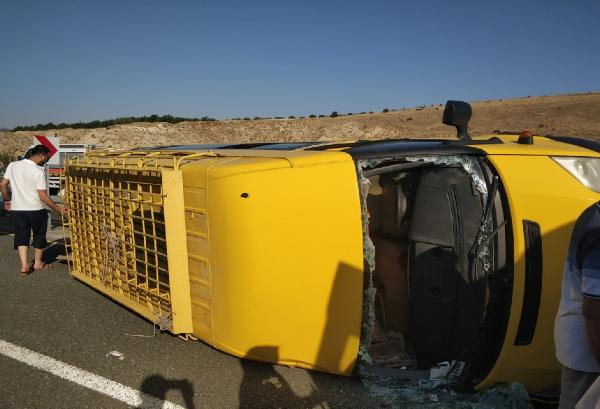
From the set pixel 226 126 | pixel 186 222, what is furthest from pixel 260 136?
pixel 186 222

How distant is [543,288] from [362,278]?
112 cm

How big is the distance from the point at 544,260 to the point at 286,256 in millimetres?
1572

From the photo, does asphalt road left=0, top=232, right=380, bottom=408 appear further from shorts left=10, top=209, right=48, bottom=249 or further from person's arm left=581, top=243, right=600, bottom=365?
shorts left=10, top=209, right=48, bottom=249

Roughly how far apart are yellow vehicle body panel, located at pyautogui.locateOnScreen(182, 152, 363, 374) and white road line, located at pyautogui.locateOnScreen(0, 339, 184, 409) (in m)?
0.57

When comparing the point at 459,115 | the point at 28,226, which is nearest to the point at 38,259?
the point at 28,226

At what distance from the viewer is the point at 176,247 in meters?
2.78

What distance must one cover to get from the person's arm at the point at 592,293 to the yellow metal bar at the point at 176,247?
216cm

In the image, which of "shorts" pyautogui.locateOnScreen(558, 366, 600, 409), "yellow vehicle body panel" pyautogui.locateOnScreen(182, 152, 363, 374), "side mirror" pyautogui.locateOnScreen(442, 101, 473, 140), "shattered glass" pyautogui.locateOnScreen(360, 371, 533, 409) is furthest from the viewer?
"side mirror" pyautogui.locateOnScreen(442, 101, 473, 140)

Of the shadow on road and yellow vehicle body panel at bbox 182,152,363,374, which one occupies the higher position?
yellow vehicle body panel at bbox 182,152,363,374

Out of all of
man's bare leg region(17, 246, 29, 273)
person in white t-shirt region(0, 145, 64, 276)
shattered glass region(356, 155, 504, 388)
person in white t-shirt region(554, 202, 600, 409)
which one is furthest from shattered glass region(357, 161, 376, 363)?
man's bare leg region(17, 246, 29, 273)

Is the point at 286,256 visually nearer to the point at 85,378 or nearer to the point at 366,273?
the point at 366,273

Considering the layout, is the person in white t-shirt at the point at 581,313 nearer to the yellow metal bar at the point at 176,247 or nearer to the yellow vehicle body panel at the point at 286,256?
the yellow vehicle body panel at the point at 286,256

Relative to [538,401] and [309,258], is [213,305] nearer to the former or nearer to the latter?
[309,258]

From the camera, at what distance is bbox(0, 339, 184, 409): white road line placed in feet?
8.33
